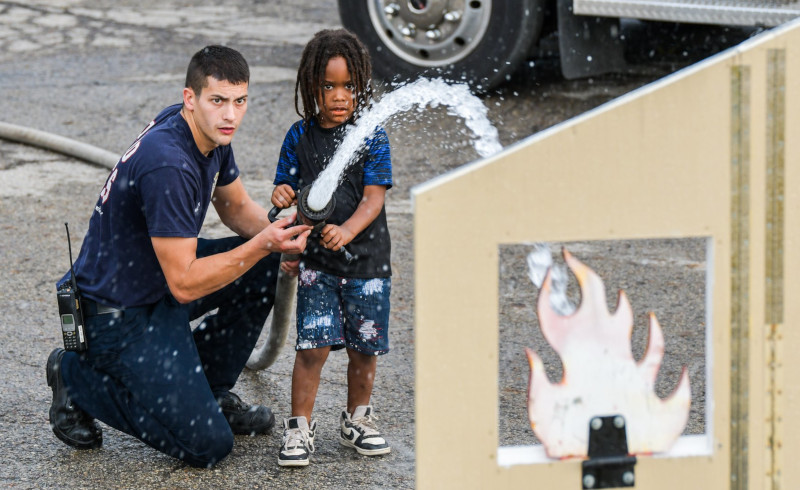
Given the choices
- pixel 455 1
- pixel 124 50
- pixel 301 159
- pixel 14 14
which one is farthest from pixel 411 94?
pixel 14 14

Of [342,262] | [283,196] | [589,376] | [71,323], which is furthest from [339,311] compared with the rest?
[589,376]

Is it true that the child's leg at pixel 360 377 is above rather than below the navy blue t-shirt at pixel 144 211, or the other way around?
below

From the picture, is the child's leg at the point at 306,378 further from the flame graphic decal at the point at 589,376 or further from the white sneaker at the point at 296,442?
the flame graphic decal at the point at 589,376

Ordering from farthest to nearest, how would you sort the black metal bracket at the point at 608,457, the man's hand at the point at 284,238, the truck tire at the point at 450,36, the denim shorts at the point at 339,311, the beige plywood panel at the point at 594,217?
the truck tire at the point at 450,36, the denim shorts at the point at 339,311, the man's hand at the point at 284,238, the black metal bracket at the point at 608,457, the beige plywood panel at the point at 594,217

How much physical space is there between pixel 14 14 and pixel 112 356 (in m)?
6.73

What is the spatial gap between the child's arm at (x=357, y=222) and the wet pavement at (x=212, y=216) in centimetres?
66

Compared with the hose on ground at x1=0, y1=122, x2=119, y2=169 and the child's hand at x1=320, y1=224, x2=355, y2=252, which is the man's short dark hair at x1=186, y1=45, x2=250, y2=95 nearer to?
the child's hand at x1=320, y1=224, x2=355, y2=252

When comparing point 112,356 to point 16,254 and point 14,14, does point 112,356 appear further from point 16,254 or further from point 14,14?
point 14,14

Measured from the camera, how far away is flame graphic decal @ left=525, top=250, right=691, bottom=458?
2.27m

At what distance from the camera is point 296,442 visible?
10.9ft

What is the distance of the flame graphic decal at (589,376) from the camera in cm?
227

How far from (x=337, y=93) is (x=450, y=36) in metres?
3.01

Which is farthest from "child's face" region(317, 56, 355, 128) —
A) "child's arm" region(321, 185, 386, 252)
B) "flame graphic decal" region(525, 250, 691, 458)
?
"flame graphic decal" region(525, 250, 691, 458)

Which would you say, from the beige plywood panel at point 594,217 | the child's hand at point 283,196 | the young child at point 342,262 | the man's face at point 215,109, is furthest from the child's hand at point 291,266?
the beige plywood panel at point 594,217
